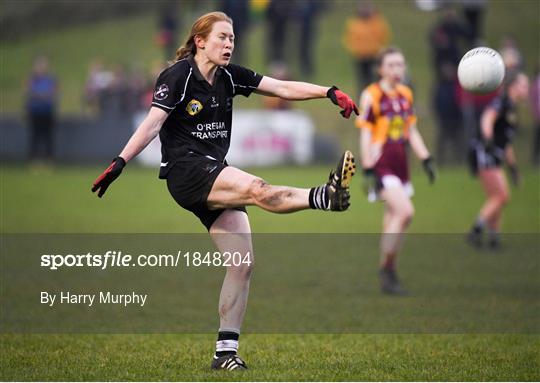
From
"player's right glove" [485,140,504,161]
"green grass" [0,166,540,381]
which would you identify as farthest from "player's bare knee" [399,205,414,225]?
"player's right glove" [485,140,504,161]

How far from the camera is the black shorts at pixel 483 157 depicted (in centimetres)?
1422

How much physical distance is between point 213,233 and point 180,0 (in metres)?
23.8

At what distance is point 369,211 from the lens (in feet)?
62.8

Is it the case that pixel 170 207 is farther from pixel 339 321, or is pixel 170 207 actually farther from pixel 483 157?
pixel 339 321

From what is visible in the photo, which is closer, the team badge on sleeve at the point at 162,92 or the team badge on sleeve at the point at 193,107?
the team badge on sleeve at the point at 162,92

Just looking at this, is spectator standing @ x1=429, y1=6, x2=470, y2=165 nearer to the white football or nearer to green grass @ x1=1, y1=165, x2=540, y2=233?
green grass @ x1=1, y1=165, x2=540, y2=233

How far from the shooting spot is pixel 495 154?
1425 cm

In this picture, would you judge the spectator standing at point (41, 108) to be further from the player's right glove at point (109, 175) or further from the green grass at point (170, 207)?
the player's right glove at point (109, 175)

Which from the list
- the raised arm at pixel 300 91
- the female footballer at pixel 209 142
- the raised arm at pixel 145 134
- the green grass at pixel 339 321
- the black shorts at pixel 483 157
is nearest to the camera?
the raised arm at pixel 145 134

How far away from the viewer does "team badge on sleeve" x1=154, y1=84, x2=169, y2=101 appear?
7.03 meters

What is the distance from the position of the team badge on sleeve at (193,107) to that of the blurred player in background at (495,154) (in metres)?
7.52

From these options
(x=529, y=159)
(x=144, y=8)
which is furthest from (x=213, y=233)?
(x=144, y=8)

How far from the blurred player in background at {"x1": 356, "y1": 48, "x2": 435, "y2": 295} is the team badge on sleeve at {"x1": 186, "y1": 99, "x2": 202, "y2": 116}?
4.12m

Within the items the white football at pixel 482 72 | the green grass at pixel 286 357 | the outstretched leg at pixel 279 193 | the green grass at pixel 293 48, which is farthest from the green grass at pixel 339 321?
the green grass at pixel 293 48
